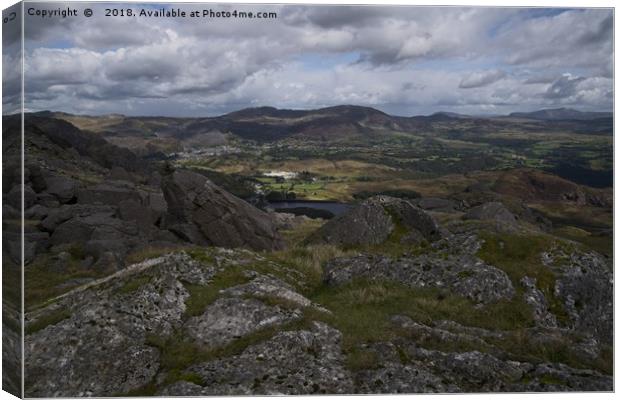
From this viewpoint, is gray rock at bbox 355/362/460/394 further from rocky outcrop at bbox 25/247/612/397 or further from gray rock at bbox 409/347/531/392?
gray rock at bbox 409/347/531/392

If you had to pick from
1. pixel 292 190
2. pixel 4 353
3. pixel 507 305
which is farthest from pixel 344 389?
pixel 292 190

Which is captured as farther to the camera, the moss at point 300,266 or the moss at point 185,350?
the moss at point 300,266

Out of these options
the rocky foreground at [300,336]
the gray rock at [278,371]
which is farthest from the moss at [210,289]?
the gray rock at [278,371]

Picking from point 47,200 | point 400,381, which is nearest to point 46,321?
point 400,381

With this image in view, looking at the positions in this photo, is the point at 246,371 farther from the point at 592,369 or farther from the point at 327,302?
the point at 592,369

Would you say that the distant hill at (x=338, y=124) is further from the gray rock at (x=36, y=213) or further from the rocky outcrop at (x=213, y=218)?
the gray rock at (x=36, y=213)
